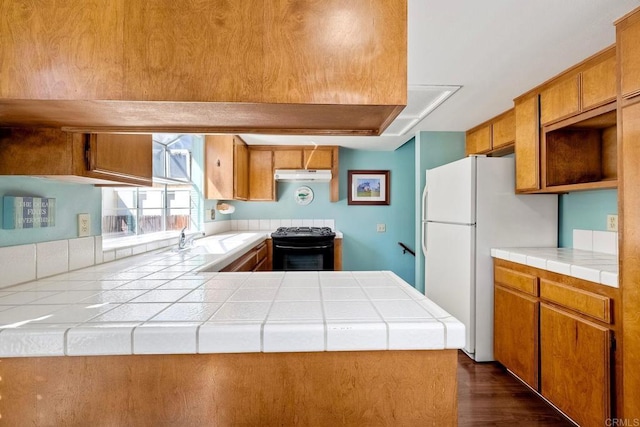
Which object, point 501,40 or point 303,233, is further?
point 303,233

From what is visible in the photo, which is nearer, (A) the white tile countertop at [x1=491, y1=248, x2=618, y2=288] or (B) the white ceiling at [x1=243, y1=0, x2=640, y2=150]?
(B) the white ceiling at [x1=243, y1=0, x2=640, y2=150]

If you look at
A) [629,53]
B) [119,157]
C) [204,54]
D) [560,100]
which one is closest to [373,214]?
[560,100]

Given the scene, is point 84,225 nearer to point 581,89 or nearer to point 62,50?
point 62,50

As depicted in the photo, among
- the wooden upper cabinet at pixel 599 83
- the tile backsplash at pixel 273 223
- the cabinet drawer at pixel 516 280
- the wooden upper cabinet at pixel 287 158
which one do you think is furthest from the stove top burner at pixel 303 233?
the wooden upper cabinet at pixel 599 83

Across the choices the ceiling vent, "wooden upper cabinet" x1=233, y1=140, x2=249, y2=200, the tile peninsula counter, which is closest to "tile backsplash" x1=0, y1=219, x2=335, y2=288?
the tile peninsula counter

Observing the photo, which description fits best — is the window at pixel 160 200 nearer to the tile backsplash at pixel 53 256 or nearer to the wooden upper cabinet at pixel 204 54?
the tile backsplash at pixel 53 256

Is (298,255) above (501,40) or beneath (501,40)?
beneath

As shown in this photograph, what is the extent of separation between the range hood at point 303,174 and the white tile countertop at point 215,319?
262 centimetres

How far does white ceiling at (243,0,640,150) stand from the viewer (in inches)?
51.0

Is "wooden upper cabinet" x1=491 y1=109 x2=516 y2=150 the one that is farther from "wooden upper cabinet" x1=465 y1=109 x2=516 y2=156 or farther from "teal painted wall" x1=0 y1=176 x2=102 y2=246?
"teal painted wall" x1=0 y1=176 x2=102 y2=246

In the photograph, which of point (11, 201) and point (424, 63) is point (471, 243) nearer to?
point (424, 63)

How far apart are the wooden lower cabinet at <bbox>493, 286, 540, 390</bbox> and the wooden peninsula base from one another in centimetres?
149

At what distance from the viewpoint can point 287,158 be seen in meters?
3.77

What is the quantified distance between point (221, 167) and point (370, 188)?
2087 mm
